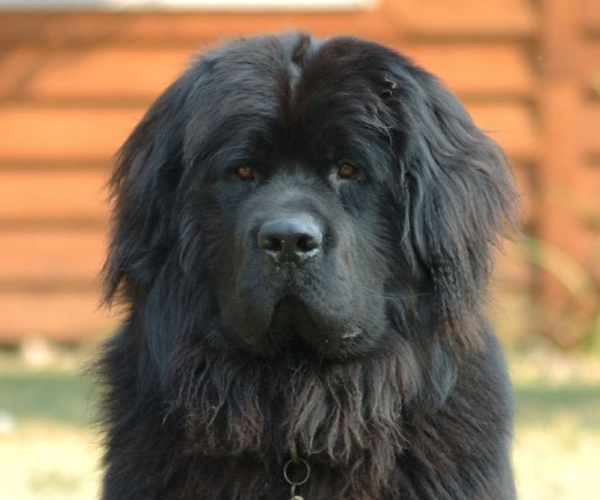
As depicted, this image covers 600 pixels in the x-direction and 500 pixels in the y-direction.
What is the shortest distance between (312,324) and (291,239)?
0.83ft

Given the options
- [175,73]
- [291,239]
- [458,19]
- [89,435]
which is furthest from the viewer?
[458,19]

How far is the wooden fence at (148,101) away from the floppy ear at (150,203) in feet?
17.2

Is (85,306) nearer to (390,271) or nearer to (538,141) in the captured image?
(538,141)

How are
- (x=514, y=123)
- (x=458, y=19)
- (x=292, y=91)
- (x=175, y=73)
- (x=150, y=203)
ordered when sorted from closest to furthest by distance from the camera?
(x=292, y=91) → (x=150, y=203) → (x=175, y=73) → (x=458, y=19) → (x=514, y=123)

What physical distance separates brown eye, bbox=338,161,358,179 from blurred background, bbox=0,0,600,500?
536 centimetres

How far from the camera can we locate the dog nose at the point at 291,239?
312cm

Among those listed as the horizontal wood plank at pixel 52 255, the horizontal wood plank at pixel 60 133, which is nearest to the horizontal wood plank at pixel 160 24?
the horizontal wood plank at pixel 60 133

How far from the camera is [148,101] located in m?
8.93

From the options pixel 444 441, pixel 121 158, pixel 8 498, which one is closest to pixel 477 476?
pixel 444 441

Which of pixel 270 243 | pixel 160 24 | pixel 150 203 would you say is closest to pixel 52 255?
pixel 160 24

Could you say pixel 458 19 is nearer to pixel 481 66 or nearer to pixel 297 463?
pixel 481 66

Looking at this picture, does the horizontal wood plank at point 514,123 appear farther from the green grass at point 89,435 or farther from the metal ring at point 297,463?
the metal ring at point 297,463

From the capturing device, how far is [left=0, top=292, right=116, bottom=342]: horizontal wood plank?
29.2 ft

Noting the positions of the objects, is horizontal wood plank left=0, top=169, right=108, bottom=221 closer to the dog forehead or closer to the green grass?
the green grass
